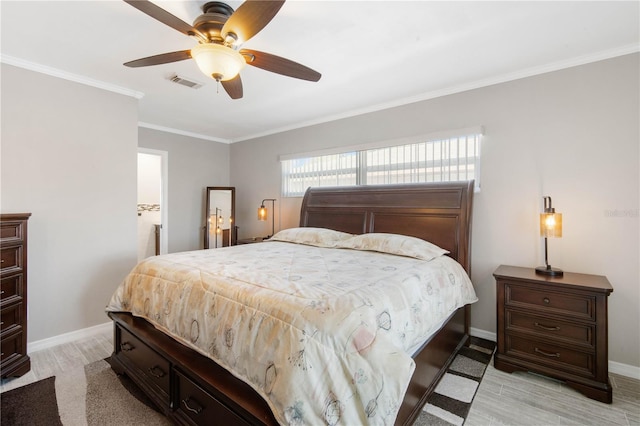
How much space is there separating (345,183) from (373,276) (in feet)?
7.62

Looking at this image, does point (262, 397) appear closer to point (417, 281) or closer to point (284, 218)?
point (417, 281)

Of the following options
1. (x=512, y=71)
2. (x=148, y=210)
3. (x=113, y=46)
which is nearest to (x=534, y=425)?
(x=512, y=71)

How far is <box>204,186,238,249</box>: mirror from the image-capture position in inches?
201

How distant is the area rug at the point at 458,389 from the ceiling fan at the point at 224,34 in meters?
2.38

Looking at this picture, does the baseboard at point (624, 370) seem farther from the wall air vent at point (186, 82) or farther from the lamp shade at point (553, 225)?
the wall air vent at point (186, 82)

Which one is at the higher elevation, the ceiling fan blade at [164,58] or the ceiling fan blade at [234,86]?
the ceiling fan blade at [164,58]

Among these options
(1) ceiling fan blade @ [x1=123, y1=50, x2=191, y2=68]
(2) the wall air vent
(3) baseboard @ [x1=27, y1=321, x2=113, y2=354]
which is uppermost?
(2) the wall air vent

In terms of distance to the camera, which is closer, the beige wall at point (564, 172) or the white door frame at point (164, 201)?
the beige wall at point (564, 172)

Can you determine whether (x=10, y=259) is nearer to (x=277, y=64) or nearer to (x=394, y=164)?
(x=277, y=64)

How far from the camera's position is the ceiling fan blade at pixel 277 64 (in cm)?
191

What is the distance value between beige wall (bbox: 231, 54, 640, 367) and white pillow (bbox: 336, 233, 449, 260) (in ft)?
2.23

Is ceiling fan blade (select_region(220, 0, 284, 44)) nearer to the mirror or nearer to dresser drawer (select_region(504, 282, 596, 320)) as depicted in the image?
dresser drawer (select_region(504, 282, 596, 320))

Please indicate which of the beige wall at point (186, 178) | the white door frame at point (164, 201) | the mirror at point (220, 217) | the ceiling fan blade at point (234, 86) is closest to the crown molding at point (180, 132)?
the beige wall at point (186, 178)

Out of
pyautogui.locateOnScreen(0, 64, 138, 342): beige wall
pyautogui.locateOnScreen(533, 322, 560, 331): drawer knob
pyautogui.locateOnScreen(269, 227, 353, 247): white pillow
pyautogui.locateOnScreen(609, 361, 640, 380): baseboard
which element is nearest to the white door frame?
pyautogui.locateOnScreen(0, 64, 138, 342): beige wall
